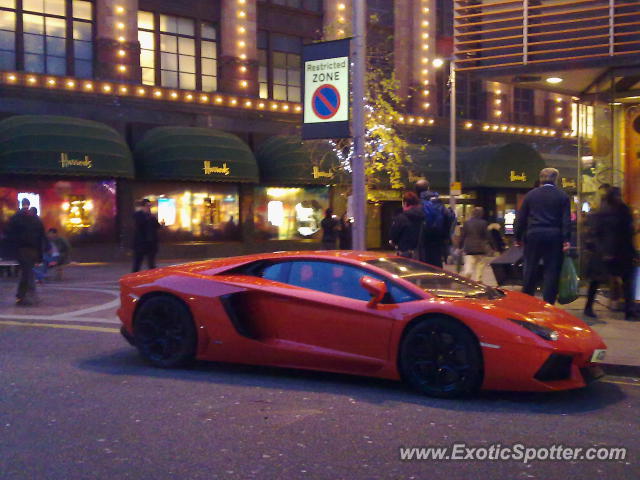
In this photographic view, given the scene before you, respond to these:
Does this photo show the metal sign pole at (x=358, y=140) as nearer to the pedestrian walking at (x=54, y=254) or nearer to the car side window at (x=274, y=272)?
the car side window at (x=274, y=272)

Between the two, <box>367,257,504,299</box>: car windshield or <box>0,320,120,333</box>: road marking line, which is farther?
<box>0,320,120,333</box>: road marking line

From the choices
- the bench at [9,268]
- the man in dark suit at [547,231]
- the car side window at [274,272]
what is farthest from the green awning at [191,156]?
the car side window at [274,272]

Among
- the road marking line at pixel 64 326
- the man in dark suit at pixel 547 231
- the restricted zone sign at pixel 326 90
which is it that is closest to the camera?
the man in dark suit at pixel 547 231

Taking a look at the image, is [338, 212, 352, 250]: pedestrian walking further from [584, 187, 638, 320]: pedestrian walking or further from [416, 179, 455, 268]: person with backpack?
[584, 187, 638, 320]: pedestrian walking

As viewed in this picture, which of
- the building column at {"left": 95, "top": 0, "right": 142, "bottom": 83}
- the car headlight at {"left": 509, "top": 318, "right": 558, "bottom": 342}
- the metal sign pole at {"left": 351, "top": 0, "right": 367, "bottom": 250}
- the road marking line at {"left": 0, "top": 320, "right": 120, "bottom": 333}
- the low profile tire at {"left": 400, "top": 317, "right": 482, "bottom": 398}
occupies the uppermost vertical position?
the building column at {"left": 95, "top": 0, "right": 142, "bottom": 83}

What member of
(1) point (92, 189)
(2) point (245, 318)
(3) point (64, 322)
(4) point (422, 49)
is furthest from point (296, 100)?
(2) point (245, 318)

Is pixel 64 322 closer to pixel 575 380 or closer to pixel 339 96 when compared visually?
pixel 339 96

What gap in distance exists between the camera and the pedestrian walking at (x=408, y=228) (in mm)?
10312

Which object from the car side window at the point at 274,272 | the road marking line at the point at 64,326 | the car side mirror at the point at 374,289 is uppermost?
the car side window at the point at 274,272

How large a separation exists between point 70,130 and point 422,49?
50.1 feet

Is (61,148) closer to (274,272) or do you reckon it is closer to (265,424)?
(274,272)

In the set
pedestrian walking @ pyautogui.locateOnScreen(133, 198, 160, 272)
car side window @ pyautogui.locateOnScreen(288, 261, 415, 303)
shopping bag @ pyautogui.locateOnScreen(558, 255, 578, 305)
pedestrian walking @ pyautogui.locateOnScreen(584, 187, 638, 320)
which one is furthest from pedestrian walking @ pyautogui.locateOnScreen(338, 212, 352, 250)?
car side window @ pyautogui.locateOnScreen(288, 261, 415, 303)

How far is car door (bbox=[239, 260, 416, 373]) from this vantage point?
21.1 feet

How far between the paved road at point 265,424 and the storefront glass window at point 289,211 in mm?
20320
